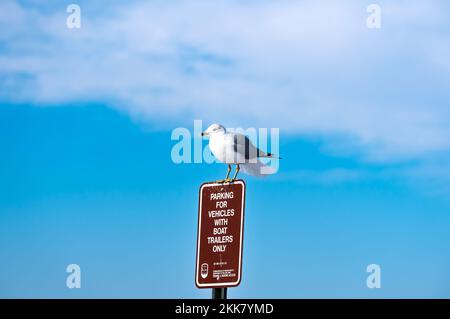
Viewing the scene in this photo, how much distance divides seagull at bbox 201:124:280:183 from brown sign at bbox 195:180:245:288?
7.44ft

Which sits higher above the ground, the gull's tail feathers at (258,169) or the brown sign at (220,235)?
the gull's tail feathers at (258,169)

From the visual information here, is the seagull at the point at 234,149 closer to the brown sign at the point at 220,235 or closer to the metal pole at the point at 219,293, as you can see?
the brown sign at the point at 220,235

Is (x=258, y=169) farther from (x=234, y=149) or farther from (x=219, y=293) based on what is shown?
(x=219, y=293)

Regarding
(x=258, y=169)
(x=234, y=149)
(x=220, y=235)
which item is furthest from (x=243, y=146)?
(x=220, y=235)

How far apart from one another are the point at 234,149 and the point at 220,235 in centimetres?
308

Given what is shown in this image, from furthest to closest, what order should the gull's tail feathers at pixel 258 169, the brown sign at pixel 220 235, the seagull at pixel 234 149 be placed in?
the gull's tail feathers at pixel 258 169, the seagull at pixel 234 149, the brown sign at pixel 220 235

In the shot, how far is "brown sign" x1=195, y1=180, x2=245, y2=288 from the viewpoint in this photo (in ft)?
38.8

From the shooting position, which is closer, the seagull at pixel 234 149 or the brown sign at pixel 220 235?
the brown sign at pixel 220 235

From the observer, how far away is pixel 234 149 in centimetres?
1486

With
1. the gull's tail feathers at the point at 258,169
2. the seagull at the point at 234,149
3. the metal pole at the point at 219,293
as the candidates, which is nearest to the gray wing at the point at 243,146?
the seagull at the point at 234,149

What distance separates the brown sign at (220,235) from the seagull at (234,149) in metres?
2.27

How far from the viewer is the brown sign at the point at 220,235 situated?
11812 mm

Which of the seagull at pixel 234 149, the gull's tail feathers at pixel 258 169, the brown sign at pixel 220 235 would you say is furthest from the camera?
the gull's tail feathers at pixel 258 169
